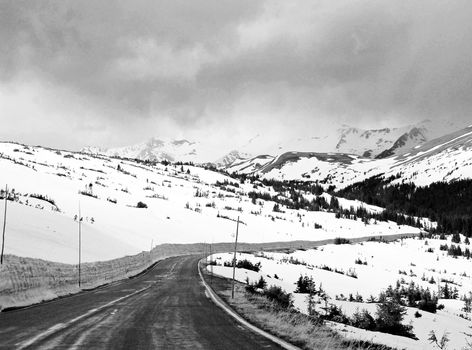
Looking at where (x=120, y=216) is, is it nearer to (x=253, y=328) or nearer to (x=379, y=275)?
(x=379, y=275)

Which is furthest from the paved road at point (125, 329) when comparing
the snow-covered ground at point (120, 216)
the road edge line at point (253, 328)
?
the snow-covered ground at point (120, 216)

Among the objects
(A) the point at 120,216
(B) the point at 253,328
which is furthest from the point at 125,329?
(A) the point at 120,216

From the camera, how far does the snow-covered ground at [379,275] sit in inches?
856

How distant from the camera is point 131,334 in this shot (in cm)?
1075

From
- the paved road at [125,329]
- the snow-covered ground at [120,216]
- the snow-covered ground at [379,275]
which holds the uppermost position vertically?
the snow-covered ground at [120,216]

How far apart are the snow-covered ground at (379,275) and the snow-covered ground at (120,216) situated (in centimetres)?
1406

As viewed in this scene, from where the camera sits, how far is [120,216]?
82750mm

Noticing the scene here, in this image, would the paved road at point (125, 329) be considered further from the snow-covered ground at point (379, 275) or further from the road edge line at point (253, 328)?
the snow-covered ground at point (379, 275)

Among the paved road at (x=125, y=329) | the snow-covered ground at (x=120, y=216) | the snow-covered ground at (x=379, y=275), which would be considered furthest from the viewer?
the snow-covered ground at (x=120, y=216)

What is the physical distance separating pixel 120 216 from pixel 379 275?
4699 cm

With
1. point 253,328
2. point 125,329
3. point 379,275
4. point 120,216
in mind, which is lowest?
point 379,275

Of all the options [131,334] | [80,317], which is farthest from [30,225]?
[131,334]

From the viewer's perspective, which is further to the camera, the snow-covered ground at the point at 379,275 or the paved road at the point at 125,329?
the snow-covered ground at the point at 379,275

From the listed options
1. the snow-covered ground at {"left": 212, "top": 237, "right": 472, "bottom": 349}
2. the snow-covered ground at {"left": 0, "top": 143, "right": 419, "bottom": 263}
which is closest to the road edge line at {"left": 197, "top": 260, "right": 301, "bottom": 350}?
the snow-covered ground at {"left": 212, "top": 237, "right": 472, "bottom": 349}
